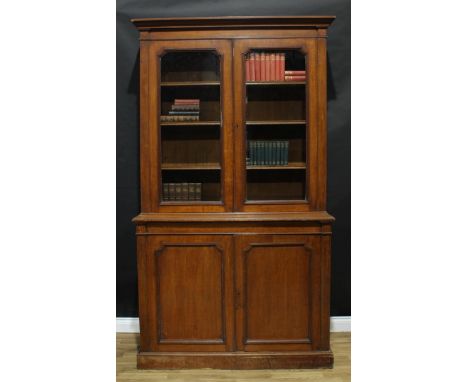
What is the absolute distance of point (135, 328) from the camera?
372cm

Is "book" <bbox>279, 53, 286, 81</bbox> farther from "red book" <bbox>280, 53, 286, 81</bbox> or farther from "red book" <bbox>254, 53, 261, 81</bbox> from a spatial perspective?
"red book" <bbox>254, 53, 261, 81</bbox>

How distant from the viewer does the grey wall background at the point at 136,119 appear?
11.7ft

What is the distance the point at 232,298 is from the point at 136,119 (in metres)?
1.59

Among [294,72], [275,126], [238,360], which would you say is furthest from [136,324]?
[294,72]

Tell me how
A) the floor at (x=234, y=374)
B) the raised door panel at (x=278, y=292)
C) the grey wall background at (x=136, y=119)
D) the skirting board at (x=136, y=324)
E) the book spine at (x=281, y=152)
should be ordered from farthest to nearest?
the skirting board at (x=136, y=324) → the grey wall background at (x=136, y=119) → the book spine at (x=281, y=152) → the raised door panel at (x=278, y=292) → the floor at (x=234, y=374)

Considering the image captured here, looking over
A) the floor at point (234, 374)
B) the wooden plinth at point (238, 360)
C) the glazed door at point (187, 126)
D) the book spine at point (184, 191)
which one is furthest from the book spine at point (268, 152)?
the floor at point (234, 374)

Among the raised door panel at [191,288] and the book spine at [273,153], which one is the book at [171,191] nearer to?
the raised door panel at [191,288]

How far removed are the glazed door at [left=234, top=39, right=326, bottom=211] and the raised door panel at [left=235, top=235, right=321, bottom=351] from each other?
259 mm

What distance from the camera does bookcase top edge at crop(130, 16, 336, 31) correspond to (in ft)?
9.75

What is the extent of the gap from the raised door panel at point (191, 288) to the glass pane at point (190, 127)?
1.02 feet

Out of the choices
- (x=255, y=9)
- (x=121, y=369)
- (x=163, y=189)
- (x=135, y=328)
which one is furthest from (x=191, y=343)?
(x=255, y=9)

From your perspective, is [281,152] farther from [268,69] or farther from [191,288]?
[191,288]

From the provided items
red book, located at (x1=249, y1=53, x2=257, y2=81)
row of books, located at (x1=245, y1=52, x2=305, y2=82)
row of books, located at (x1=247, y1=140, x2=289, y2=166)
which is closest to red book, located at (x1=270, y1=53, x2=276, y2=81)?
row of books, located at (x1=245, y1=52, x2=305, y2=82)

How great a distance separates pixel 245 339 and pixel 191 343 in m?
0.36
